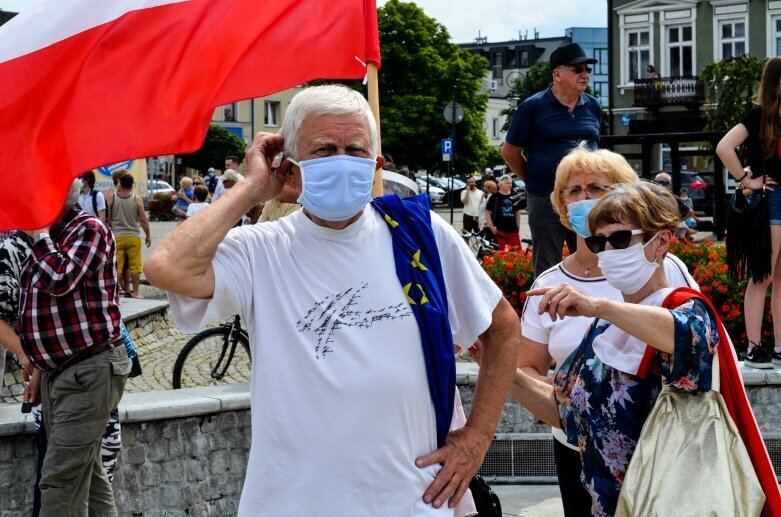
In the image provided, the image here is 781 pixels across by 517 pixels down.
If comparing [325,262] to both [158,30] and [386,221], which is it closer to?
[386,221]

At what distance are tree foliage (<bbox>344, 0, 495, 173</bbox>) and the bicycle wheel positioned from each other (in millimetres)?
50043

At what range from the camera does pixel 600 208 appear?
3619mm

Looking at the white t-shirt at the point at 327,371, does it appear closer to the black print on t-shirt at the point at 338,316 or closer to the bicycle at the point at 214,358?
the black print on t-shirt at the point at 338,316

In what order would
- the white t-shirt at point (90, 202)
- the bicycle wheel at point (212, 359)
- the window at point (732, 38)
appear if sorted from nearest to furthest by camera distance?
the bicycle wheel at point (212, 359) < the white t-shirt at point (90, 202) < the window at point (732, 38)

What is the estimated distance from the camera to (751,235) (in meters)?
7.68

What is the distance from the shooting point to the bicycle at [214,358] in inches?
355

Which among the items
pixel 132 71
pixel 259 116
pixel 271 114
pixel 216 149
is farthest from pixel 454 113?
pixel 271 114

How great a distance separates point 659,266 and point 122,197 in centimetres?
1396

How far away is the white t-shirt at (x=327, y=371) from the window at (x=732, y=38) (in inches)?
2048

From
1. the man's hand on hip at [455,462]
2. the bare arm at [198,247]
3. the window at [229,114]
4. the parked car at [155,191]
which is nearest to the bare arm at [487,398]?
the man's hand on hip at [455,462]

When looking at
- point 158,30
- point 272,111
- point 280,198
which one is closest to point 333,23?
point 158,30

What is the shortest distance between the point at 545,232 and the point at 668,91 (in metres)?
46.1

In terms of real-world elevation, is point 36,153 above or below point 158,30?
below

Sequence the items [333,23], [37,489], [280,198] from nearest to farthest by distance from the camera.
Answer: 1. [280,198]
2. [333,23]
3. [37,489]
